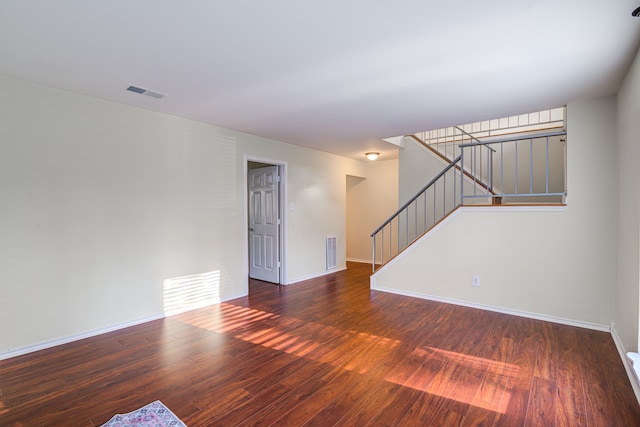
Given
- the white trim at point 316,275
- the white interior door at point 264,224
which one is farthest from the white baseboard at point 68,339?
the white trim at point 316,275

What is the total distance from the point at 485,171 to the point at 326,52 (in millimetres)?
4305

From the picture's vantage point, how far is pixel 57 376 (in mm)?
2383

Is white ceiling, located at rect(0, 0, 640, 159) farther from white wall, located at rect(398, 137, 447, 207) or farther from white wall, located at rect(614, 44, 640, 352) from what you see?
white wall, located at rect(398, 137, 447, 207)

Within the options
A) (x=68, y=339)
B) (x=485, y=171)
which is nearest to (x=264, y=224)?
(x=68, y=339)

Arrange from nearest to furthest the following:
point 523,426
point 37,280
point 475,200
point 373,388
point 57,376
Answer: point 523,426 → point 373,388 → point 57,376 → point 37,280 → point 475,200

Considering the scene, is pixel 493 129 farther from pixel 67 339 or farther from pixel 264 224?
pixel 67 339

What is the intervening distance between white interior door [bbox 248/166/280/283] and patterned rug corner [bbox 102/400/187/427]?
3.40 meters

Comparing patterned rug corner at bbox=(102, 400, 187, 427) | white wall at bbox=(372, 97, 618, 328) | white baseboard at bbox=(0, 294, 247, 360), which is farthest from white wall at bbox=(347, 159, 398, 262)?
patterned rug corner at bbox=(102, 400, 187, 427)

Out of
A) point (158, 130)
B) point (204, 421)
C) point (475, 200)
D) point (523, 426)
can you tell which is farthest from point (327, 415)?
point (475, 200)

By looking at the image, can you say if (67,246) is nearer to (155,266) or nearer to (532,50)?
(155,266)

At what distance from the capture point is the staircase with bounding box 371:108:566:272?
16.4 feet

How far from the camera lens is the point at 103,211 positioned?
3.20 meters

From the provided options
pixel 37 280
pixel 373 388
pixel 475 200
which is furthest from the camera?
pixel 475 200

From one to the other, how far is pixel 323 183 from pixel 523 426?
184 inches
